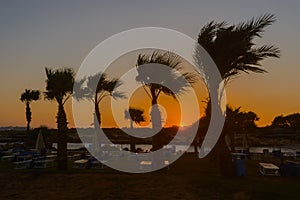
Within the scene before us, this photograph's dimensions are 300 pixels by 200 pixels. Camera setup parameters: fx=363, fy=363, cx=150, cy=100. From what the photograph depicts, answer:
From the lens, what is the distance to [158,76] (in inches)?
813

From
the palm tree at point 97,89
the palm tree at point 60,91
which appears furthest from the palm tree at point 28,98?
the palm tree at point 60,91

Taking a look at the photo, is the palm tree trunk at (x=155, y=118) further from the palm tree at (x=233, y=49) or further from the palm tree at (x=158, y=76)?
the palm tree at (x=233, y=49)

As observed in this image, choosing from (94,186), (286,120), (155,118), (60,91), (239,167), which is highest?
(286,120)

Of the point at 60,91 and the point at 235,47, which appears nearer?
the point at 235,47

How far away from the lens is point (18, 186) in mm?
16125

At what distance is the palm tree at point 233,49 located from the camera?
16078mm

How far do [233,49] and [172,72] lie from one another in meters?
5.32

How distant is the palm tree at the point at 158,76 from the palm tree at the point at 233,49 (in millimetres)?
3822

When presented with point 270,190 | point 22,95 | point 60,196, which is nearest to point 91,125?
point 60,196

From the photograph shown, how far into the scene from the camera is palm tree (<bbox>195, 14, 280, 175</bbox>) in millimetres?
16078

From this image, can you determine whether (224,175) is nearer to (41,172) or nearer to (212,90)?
(212,90)

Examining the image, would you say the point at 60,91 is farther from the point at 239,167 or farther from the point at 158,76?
the point at 239,167

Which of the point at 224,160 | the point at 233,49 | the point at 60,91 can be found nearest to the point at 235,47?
the point at 233,49

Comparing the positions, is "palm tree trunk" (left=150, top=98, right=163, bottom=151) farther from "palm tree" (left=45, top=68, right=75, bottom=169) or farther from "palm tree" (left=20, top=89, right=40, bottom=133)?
"palm tree" (left=20, top=89, right=40, bottom=133)
